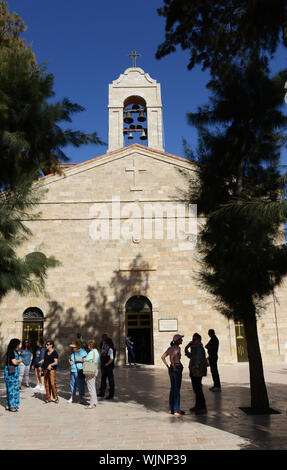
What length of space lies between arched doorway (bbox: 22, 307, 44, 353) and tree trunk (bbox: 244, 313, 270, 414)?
1127 cm

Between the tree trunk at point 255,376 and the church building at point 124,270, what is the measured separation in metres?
8.61

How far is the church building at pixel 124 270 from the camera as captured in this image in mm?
16422

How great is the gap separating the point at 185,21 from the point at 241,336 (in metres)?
14.4

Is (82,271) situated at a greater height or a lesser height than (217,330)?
greater

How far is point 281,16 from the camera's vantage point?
425 cm

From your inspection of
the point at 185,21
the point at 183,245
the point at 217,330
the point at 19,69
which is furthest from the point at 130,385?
the point at 185,21

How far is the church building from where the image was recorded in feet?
53.9

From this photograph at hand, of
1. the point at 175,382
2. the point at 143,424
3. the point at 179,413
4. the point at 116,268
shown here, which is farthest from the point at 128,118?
→ the point at 143,424

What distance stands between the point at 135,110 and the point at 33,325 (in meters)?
11.8

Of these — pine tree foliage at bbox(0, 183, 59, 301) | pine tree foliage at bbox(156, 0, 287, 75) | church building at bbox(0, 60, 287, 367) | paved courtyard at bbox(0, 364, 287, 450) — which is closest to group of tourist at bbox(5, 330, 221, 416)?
paved courtyard at bbox(0, 364, 287, 450)

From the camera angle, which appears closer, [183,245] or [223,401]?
[223,401]

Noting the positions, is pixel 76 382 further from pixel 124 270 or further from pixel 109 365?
pixel 124 270

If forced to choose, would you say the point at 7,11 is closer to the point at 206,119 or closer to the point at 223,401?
the point at 206,119

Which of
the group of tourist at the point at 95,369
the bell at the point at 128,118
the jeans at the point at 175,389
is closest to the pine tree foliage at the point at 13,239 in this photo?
the group of tourist at the point at 95,369
